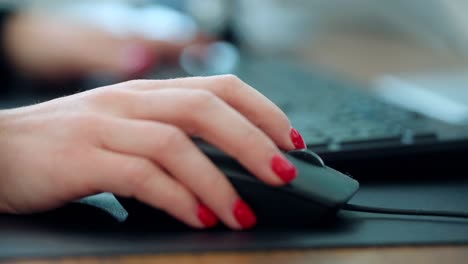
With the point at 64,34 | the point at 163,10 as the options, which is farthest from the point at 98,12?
the point at 64,34

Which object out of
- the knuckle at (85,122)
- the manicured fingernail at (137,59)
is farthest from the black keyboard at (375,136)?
the manicured fingernail at (137,59)

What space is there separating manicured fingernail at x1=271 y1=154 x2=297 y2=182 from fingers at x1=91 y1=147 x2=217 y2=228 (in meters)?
0.05

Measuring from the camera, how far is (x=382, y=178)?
1.77ft

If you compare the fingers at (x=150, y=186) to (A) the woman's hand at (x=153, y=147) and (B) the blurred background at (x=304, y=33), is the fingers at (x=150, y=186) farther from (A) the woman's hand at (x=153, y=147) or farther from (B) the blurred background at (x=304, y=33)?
(B) the blurred background at (x=304, y=33)

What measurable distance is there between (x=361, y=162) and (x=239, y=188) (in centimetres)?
15

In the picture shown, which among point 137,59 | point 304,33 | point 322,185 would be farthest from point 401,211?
point 304,33

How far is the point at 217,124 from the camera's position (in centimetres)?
41

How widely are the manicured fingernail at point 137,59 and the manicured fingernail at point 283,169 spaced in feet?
2.99

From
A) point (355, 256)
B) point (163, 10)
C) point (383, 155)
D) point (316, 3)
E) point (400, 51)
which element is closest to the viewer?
point (355, 256)

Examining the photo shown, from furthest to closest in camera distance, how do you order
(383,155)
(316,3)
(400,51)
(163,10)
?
(163,10) → (316,3) → (400,51) → (383,155)

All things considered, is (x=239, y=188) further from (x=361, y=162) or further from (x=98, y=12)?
(x=98, y=12)

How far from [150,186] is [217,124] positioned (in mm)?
50

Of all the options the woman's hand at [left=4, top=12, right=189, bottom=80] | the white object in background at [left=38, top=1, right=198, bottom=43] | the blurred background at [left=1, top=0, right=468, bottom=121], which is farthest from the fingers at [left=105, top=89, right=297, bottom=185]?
the white object in background at [left=38, top=1, right=198, bottom=43]

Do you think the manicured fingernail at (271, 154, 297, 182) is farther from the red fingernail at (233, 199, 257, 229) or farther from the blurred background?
the blurred background
